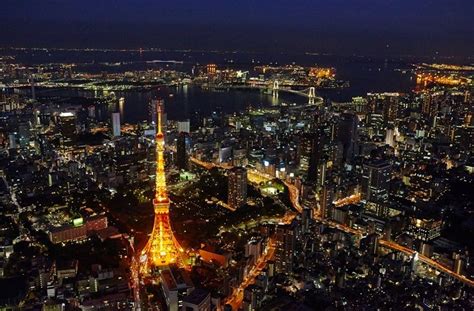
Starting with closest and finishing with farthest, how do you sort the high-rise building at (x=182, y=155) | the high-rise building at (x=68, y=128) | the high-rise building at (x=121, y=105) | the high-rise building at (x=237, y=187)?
the high-rise building at (x=237, y=187)
the high-rise building at (x=182, y=155)
the high-rise building at (x=68, y=128)
the high-rise building at (x=121, y=105)

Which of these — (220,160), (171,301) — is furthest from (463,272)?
(220,160)

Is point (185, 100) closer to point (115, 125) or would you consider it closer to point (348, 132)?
point (115, 125)

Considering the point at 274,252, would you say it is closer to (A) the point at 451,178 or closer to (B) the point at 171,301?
(B) the point at 171,301

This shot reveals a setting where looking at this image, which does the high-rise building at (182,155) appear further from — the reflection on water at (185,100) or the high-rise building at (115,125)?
the reflection on water at (185,100)

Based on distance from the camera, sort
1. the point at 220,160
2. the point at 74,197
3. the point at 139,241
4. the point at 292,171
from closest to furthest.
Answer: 1. the point at 139,241
2. the point at 74,197
3. the point at 292,171
4. the point at 220,160

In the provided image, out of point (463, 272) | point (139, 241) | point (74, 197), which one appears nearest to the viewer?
point (463, 272)

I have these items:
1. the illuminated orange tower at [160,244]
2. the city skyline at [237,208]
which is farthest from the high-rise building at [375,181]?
the illuminated orange tower at [160,244]

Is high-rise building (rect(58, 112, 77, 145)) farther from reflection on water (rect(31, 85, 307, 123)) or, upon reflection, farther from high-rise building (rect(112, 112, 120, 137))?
reflection on water (rect(31, 85, 307, 123))
